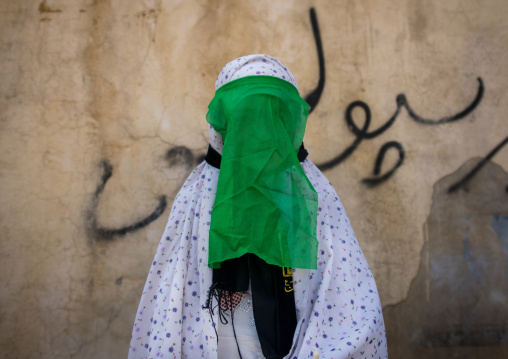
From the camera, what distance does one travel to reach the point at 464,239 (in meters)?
2.88

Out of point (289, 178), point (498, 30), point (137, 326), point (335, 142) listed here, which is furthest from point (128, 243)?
point (498, 30)

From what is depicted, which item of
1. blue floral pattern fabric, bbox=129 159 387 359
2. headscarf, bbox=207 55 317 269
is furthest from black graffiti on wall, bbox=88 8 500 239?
headscarf, bbox=207 55 317 269

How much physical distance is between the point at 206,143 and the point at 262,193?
142cm

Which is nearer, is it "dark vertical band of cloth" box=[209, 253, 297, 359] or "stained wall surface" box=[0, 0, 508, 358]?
"dark vertical band of cloth" box=[209, 253, 297, 359]

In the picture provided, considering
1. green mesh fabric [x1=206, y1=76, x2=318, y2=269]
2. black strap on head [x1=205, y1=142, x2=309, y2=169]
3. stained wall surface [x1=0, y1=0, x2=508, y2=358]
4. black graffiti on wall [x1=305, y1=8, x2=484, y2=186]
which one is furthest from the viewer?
black graffiti on wall [x1=305, y1=8, x2=484, y2=186]

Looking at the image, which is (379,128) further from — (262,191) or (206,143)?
(262,191)

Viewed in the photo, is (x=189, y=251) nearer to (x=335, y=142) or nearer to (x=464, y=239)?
(x=335, y=142)

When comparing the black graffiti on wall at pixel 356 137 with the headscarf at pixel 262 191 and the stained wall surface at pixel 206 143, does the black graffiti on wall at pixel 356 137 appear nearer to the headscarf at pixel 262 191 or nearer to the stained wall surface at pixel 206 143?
the stained wall surface at pixel 206 143

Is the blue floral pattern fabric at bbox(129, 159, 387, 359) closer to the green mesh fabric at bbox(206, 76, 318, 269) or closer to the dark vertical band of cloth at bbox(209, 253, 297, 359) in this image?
the dark vertical band of cloth at bbox(209, 253, 297, 359)

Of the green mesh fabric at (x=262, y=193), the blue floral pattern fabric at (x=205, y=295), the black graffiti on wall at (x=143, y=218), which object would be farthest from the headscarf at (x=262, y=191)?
the black graffiti on wall at (x=143, y=218)

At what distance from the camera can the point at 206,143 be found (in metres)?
2.90

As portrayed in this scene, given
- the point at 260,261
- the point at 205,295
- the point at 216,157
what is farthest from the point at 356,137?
the point at 205,295

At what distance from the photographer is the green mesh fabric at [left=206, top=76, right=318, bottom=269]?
59.8 inches

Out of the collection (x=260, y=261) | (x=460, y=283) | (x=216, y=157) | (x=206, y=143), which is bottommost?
(x=460, y=283)
